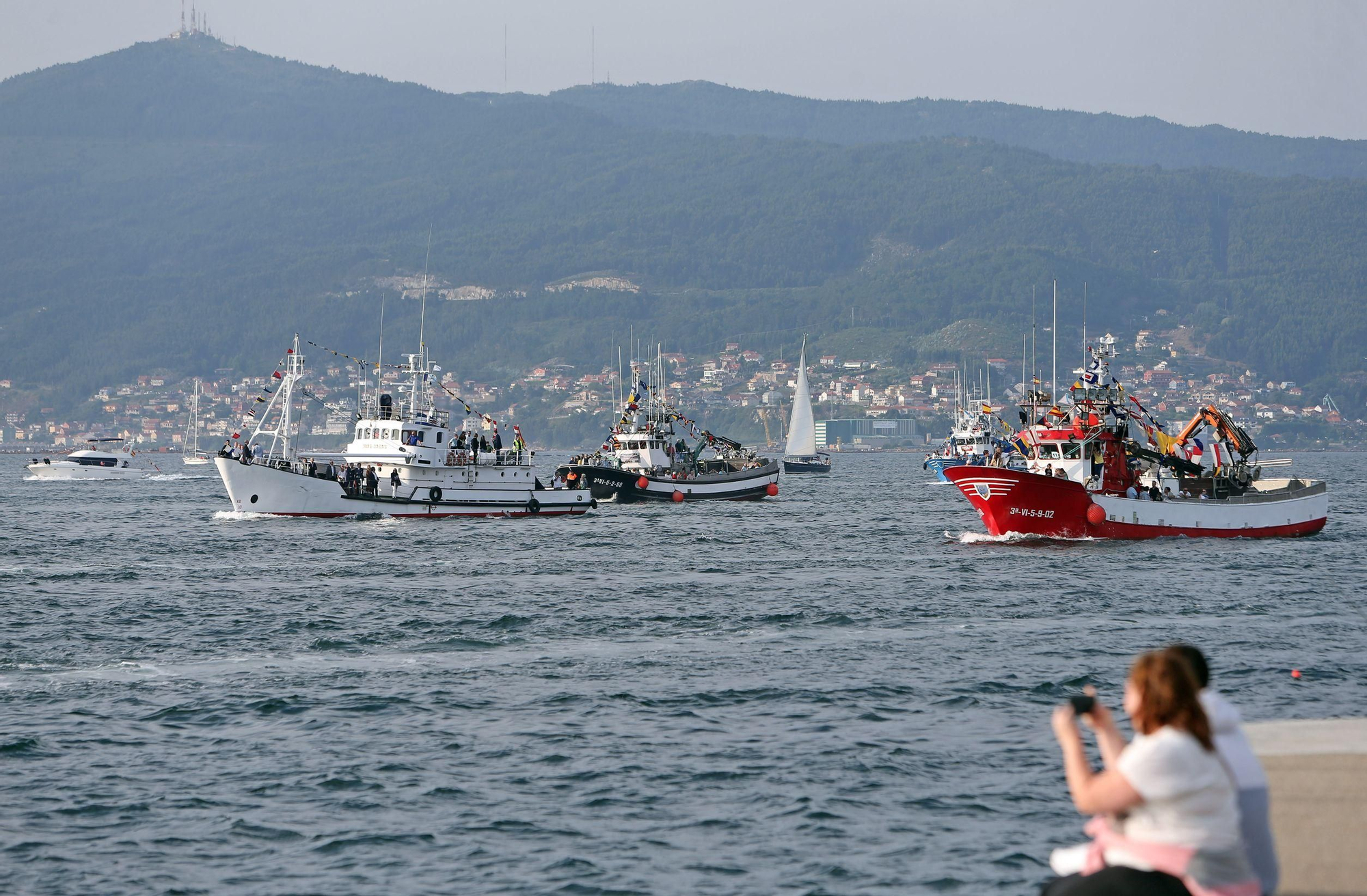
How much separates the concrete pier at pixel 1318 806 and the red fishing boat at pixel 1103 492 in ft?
150

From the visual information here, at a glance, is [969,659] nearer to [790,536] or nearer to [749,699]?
[749,699]

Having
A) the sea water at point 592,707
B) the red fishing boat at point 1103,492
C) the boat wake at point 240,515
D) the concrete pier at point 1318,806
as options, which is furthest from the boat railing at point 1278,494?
the concrete pier at point 1318,806

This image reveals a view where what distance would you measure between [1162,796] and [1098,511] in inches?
2024

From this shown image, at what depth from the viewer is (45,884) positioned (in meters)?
15.6

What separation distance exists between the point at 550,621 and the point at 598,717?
1312 centimetres

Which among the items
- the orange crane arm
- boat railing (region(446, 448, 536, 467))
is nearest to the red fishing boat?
the orange crane arm

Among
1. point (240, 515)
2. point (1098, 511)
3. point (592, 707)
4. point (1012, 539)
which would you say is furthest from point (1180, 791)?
point (240, 515)

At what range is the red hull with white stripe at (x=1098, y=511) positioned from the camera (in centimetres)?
5819

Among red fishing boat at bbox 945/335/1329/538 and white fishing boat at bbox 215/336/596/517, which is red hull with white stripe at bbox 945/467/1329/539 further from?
white fishing boat at bbox 215/336/596/517

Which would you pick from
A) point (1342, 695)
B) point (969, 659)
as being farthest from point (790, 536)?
point (1342, 695)

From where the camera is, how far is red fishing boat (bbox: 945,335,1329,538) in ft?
192

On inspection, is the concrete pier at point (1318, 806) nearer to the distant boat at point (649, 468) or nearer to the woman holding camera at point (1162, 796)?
the woman holding camera at point (1162, 796)

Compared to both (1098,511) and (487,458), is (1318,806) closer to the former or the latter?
(1098,511)

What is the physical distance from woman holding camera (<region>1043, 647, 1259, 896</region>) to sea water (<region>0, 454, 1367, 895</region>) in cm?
620
